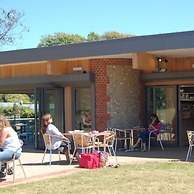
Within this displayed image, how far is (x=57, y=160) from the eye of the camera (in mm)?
10922

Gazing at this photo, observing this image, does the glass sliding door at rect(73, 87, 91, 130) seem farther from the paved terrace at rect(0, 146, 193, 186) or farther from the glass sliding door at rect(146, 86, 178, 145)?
the glass sliding door at rect(146, 86, 178, 145)

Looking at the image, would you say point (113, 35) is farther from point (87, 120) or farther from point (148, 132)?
point (148, 132)

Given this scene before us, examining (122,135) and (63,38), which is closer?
(122,135)

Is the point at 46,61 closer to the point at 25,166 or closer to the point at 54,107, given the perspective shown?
the point at 54,107

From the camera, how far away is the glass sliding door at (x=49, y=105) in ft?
45.9

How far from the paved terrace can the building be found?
1248mm

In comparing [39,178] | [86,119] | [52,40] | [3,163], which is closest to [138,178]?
[39,178]

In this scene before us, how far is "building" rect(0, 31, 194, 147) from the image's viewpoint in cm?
1322

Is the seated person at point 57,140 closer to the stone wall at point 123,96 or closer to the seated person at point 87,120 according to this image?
the stone wall at point 123,96


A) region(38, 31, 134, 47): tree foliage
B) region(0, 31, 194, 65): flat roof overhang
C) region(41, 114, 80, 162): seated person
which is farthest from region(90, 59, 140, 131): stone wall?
region(38, 31, 134, 47): tree foliage

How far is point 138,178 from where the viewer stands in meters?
7.82

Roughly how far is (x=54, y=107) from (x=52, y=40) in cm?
4667

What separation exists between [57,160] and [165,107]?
4.80 meters

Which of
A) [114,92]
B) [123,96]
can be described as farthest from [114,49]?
[123,96]
